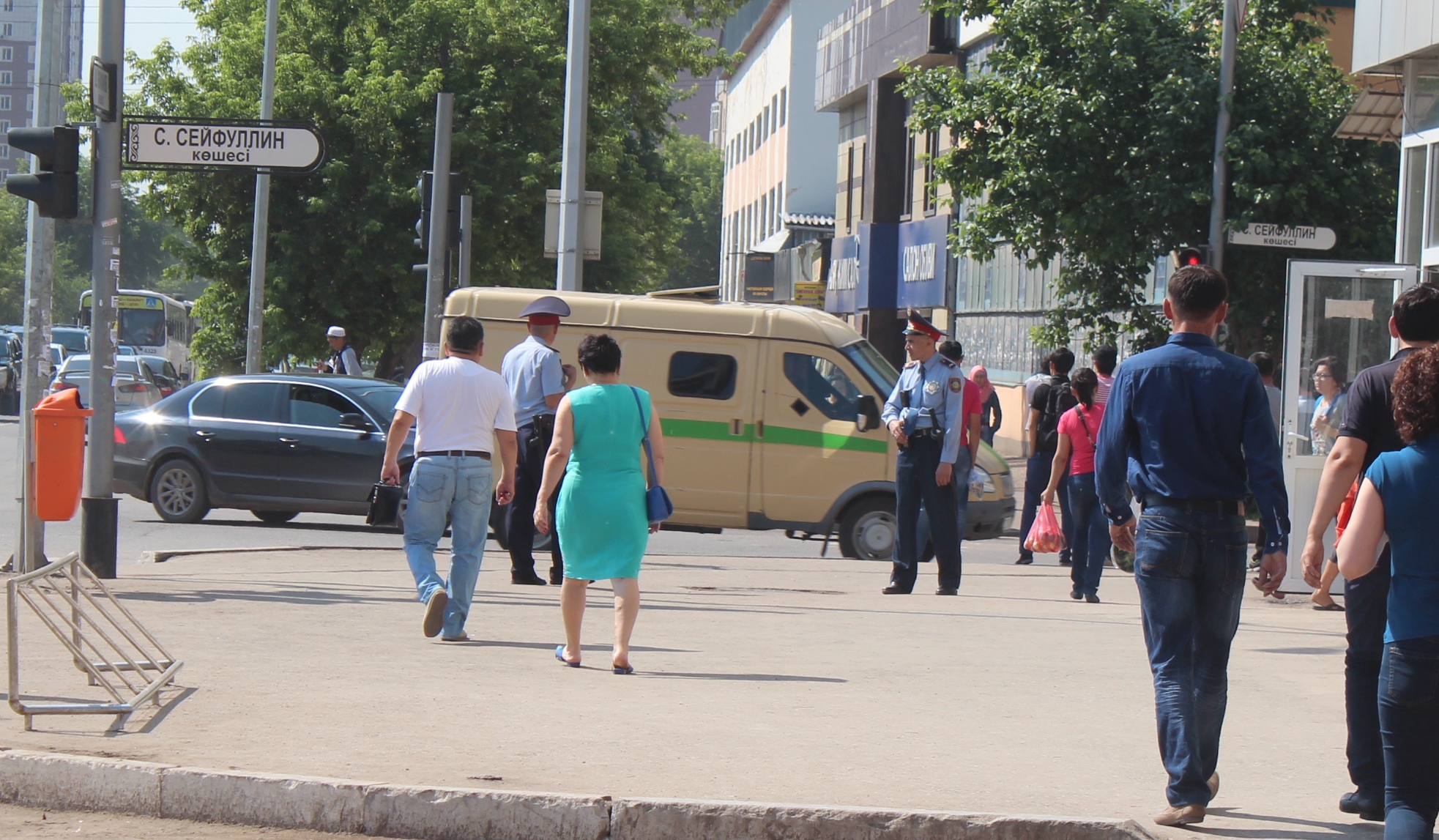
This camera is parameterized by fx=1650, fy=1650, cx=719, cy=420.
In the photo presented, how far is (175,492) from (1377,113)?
1154cm

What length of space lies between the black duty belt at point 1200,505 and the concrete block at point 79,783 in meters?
3.29

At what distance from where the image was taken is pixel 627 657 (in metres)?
7.64

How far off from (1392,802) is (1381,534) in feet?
2.21

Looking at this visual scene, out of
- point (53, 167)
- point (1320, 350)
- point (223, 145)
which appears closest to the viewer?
point (53, 167)

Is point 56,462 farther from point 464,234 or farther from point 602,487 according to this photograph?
point 464,234

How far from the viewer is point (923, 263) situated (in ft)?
121

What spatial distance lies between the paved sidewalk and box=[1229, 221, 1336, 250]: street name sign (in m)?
5.55

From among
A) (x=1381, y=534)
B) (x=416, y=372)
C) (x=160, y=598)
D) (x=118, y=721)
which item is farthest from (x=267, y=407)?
(x=1381, y=534)

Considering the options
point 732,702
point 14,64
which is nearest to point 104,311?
point 732,702

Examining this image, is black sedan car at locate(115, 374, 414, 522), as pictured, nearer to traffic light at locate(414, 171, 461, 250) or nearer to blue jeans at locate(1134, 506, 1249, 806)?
traffic light at locate(414, 171, 461, 250)

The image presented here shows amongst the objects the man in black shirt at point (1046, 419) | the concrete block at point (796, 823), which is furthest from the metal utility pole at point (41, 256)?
the man in black shirt at point (1046, 419)

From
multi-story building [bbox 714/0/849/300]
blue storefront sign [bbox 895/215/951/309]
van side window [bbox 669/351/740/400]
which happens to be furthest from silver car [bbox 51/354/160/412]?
multi-story building [bbox 714/0/849/300]

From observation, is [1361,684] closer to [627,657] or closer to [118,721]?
[627,657]

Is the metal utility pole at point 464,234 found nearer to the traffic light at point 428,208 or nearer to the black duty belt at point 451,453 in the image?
the traffic light at point 428,208
